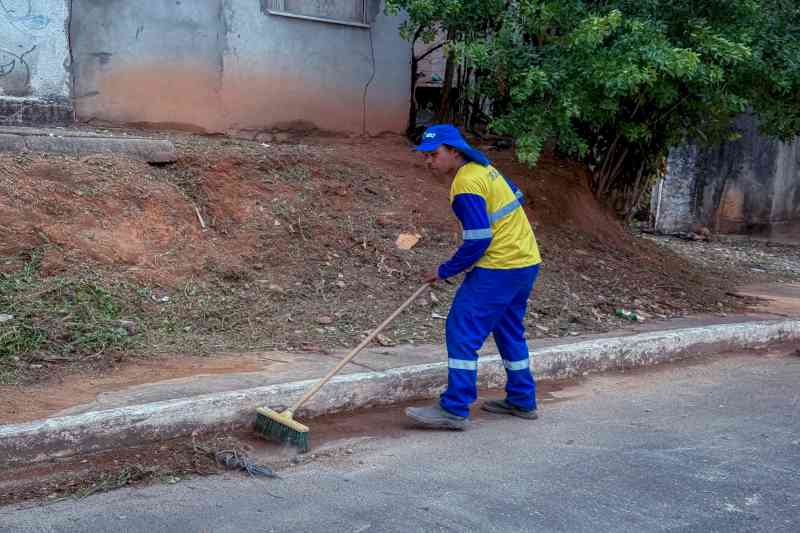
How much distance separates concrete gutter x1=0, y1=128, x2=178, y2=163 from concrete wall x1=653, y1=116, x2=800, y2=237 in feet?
33.0

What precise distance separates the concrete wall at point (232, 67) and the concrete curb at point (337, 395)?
4921 mm

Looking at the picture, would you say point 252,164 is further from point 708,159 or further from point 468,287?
point 708,159

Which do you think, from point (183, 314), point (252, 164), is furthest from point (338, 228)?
point (183, 314)

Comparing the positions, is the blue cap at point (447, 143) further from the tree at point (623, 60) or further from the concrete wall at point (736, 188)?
the concrete wall at point (736, 188)

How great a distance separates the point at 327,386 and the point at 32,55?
17.4 feet

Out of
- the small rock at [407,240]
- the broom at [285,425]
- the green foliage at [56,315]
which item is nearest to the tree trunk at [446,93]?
the small rock at [407,240]

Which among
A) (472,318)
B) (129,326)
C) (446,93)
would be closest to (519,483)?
(472,318)

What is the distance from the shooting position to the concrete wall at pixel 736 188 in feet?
50.8

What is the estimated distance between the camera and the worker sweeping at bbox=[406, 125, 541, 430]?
490cm

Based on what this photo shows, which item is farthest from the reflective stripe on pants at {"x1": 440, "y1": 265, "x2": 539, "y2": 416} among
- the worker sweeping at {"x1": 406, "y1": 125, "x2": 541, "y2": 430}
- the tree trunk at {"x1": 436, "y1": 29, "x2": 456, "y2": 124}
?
the tree trunk at {"x1": 436, "y1": 29, "x2": 456, "y2": 124}

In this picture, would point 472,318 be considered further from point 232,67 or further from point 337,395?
point 232,67

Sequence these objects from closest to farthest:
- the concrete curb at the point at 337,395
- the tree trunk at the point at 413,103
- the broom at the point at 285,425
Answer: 1. the concrete curb at the point at 337,395
2. the broom at the point at 285,425
3. the tree trunk at the point at 413,103

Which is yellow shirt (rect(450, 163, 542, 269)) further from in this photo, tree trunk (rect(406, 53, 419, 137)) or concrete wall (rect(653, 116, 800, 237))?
concrete wall (rect(653, 116, 800, 237))

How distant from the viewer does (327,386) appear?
512cm
